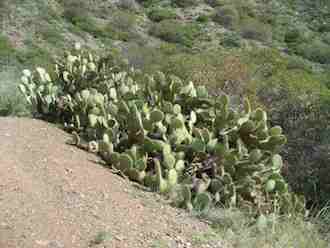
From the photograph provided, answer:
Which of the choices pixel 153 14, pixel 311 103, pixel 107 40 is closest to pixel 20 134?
pixel 311 103

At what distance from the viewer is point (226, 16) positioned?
3588 cm

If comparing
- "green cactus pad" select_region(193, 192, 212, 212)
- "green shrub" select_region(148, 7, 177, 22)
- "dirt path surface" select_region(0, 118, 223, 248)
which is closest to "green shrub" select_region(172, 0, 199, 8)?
"green shrub" select_region(148, 7, 177, 22)

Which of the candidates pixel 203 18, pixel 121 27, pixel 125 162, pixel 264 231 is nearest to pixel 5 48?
pixel 121 27

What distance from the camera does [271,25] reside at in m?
35.6

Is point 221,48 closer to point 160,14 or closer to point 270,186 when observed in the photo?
point 160,14

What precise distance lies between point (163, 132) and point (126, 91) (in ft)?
4.57

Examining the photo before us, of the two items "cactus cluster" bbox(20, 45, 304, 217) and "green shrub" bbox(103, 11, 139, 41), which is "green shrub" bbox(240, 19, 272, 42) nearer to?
"green shrub" bbox(103, 11, 139, 41)

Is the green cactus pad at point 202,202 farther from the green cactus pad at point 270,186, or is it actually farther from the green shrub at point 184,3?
the green shrub at point 184,3

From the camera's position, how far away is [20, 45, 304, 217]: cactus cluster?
19.8 ft

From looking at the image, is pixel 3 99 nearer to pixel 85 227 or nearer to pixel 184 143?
pixel 184 143

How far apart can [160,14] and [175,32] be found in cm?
363

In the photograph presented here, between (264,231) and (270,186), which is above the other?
(264,231)

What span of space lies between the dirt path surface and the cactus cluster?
35cm

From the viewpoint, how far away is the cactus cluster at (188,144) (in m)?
6.04
